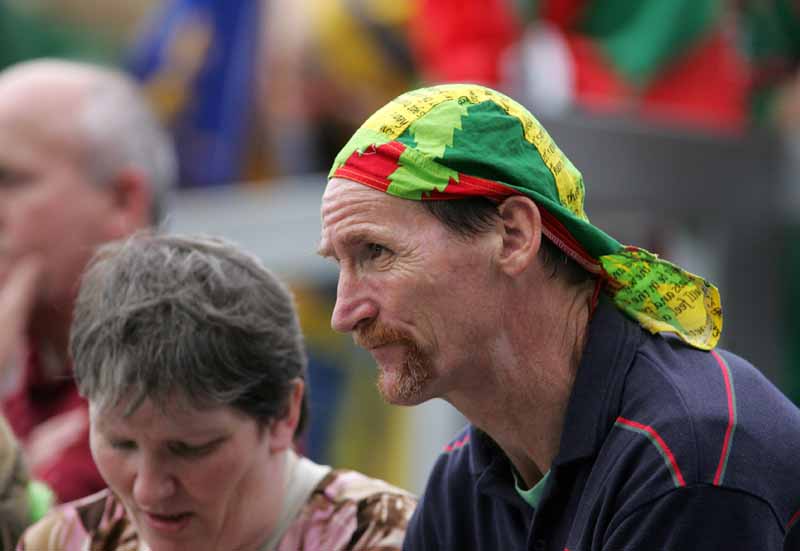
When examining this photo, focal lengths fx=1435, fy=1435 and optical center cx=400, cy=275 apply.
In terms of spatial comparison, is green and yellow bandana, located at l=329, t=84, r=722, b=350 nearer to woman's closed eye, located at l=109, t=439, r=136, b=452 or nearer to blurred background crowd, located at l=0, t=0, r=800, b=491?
woman's closed eye, located at l=109, t=439, r=136, b=452

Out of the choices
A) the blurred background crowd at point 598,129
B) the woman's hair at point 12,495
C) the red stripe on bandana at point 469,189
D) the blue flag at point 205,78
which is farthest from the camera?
the blue flag at point 205,78

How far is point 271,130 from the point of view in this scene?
5.94 m

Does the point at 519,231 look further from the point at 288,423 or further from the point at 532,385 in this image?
the point at 288,423

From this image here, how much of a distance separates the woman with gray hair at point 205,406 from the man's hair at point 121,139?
1.02 meters

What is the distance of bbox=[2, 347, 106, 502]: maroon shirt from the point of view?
3002mm

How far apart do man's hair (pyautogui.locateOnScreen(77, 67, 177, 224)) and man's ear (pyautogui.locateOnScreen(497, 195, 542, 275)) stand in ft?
5.34

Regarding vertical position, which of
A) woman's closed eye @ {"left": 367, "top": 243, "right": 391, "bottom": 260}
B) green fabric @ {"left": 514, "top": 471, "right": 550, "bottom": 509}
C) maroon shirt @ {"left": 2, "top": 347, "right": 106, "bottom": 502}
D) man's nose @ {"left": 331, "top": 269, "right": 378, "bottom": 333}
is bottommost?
maroon shirt @ {"left": 2, "top": 347, "right": 106, "bottom": 502}

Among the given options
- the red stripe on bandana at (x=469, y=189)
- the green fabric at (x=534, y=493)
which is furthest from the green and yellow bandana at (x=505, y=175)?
the green fabric at (x=534, y=493)

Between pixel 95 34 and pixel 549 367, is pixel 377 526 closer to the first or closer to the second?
pixel 549 367

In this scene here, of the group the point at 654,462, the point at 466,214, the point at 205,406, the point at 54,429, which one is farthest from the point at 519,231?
the point at 54,429

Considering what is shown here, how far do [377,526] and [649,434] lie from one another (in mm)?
638

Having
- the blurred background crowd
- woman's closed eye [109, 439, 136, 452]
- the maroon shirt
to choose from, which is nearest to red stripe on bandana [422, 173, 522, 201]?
woman's closed eye [109, 439, 136, 452]

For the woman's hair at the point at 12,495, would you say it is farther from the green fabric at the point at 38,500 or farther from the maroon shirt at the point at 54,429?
the maroon shirt at the point at 54,429

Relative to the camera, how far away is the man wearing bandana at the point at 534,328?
1970mm
